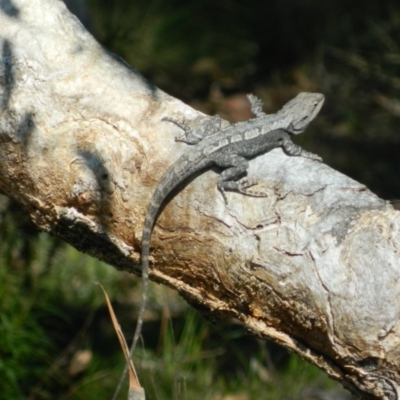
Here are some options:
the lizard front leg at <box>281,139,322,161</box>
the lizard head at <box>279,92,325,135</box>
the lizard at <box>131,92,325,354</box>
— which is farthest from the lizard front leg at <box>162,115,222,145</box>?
the lizard head at <box>279,92,325,135</box>

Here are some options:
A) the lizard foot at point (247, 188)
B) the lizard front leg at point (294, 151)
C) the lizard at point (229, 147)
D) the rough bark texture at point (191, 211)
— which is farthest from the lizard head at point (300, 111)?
the lizard foot at point (247, 188)

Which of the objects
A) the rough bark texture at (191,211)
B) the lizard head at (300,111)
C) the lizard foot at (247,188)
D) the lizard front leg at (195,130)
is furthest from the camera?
the lizard head at (300,111)

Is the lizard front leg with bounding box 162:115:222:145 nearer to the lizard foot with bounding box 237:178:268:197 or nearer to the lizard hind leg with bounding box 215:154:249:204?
the lizard hind leg with bounding box 215:154:249:204

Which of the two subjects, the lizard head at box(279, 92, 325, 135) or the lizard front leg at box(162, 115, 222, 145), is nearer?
the lizard front leg at box(162, 115, 222, 145)

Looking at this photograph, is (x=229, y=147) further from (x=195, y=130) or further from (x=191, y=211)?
(x=191, y=211)

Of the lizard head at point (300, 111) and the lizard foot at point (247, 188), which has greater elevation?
the lizard head at point (300, 111)

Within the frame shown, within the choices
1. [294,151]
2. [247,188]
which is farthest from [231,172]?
[294,151]

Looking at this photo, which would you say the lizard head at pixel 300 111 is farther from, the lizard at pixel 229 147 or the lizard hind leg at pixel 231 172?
the lizard hind leg at pixel 231 172
